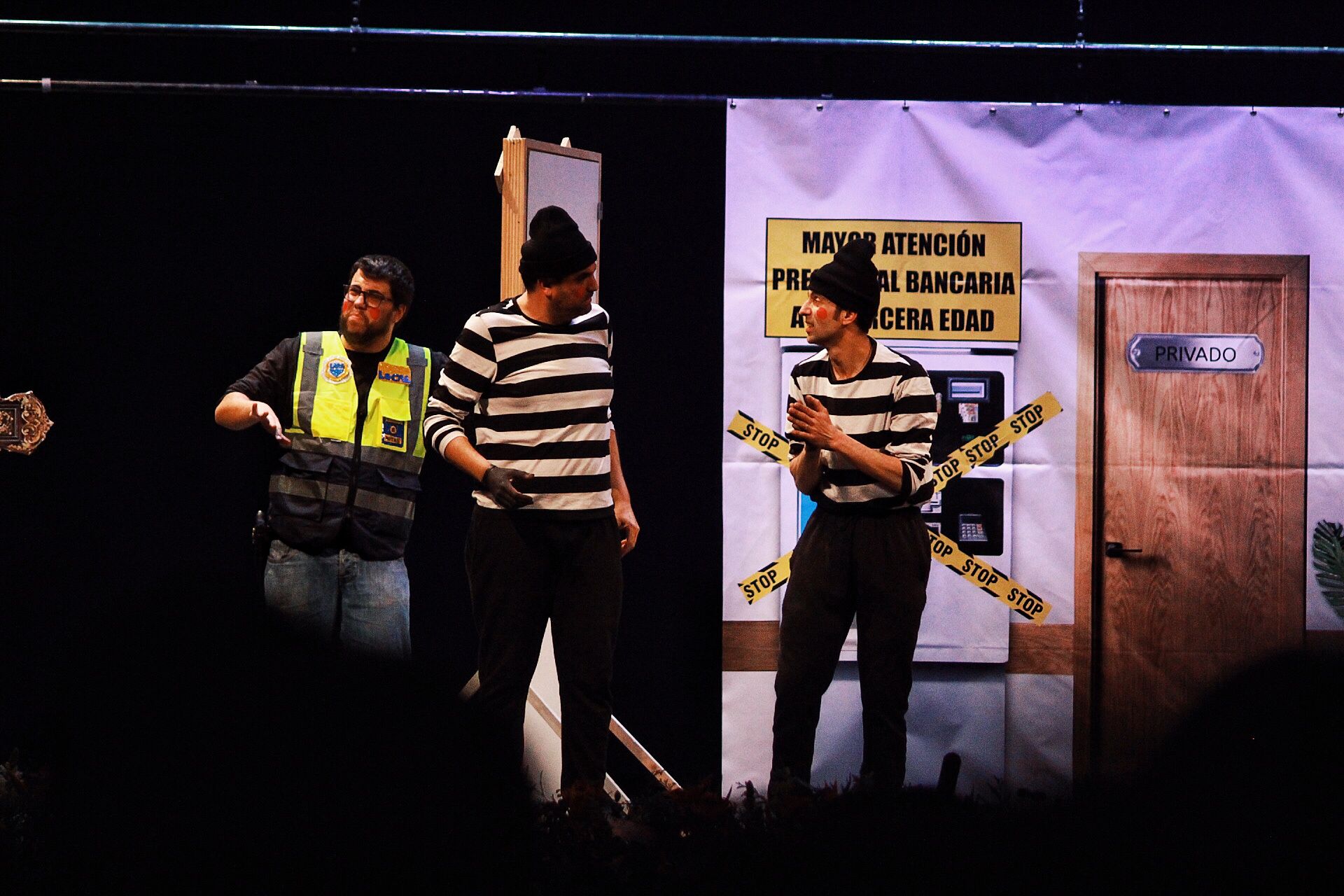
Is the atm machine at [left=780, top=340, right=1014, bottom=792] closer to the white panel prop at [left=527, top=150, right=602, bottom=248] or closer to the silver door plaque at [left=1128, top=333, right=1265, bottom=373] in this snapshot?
the silver door plaque at [left=1128, top=333, right=1265, bottom=373]

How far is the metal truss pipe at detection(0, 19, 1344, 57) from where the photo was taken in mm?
3684

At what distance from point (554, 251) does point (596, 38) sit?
1.22 metres

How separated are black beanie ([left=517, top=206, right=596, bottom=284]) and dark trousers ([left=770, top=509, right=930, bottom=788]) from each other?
3.18 feet

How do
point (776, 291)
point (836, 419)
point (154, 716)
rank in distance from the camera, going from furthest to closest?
point (776, 291), point (836, 419), point (154, 716)

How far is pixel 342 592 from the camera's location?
3312mm

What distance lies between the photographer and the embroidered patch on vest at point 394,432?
3.36 m

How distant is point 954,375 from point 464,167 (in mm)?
1786

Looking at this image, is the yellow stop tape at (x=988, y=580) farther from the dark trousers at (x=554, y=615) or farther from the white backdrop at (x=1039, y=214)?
the dark trousers at (x=554, y=615)

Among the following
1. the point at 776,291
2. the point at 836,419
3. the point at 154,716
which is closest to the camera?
the point at 154,716

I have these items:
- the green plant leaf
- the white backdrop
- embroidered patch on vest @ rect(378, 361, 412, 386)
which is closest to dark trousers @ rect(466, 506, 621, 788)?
embroidered patch on vest @ rect(378, 361, 412, 386)

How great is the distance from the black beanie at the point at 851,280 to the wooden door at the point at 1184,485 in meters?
1.17

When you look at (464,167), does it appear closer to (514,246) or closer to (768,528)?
(514,246)

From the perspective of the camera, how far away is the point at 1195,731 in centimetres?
95

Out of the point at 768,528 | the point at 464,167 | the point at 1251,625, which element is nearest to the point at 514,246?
the point at 464,167
